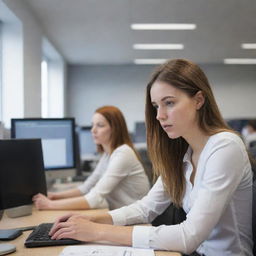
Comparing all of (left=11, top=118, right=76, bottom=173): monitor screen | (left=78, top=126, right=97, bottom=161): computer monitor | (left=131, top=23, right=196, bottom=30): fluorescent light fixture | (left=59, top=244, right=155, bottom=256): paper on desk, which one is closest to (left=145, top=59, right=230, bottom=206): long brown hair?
(left=59, top=244, right=155, bottom=256): paper on desk

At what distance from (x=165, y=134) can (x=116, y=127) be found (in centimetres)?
97

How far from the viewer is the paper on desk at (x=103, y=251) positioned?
1126 mm

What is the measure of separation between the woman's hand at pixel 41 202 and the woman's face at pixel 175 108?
2.76 feet

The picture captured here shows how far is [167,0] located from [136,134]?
123 inches

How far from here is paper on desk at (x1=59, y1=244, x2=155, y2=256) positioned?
1126mm

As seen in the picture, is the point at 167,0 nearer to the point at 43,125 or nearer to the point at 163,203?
the point at 43,125

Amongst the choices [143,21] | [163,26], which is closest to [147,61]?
[163,26]

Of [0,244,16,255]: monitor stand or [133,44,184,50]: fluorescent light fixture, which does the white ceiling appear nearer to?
[133,44,184,50]: fluorescent light fixture

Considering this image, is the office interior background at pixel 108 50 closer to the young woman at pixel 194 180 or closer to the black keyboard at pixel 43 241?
the young woman at pixel 194 180

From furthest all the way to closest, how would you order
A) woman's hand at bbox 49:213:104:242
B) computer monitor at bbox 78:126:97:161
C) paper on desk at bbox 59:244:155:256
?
1. computer monitor at bbox 78:126:97:161
2. woman's hand at bbox 49:213:104:242
3. paper on desk at bbox 59:244:155:256

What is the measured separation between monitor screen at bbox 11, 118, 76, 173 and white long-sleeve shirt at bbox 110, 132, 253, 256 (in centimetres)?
132

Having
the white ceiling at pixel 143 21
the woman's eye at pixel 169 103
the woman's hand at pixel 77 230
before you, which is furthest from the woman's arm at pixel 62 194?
the white ceiling at pixel 143 21

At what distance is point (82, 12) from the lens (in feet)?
15.0

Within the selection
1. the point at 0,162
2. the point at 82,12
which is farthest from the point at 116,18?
the point at 0,162
